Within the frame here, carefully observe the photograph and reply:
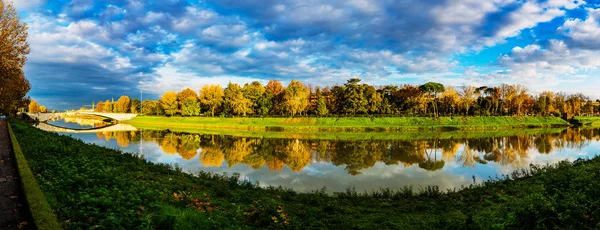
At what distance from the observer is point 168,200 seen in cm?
949

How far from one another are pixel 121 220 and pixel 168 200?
9.45ft

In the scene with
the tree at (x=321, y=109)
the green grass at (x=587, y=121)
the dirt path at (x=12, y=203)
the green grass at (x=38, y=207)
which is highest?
the tree at (x=321, y=109)

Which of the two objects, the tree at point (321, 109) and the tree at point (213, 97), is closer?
the tree at point (321, 109)

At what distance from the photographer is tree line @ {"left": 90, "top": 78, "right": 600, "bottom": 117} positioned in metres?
76.4

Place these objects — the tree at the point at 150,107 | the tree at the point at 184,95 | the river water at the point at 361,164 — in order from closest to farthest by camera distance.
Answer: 1. the river water at the point at 361,164
2. the tree at the point at 184,95
3. the tree at the point at 150,107

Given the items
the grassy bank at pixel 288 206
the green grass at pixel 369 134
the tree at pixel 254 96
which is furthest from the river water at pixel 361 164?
the tree at pixel 254 96

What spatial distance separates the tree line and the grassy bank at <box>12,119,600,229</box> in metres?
58.8

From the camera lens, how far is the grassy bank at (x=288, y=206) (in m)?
6.71

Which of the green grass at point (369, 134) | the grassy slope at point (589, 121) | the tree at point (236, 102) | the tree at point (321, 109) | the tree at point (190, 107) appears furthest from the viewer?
the tree at point (190, 107)

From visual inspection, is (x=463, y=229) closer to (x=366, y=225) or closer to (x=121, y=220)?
(x=366, y=225)

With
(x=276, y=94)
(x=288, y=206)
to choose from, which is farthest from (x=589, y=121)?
(x=288, y=206)

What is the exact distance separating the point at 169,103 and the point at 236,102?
2872cm

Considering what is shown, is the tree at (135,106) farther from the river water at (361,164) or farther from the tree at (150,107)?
the river water at (361,164)

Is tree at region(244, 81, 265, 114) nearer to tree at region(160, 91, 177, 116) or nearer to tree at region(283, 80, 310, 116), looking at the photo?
tree at region(283, 80, 310, 116)
